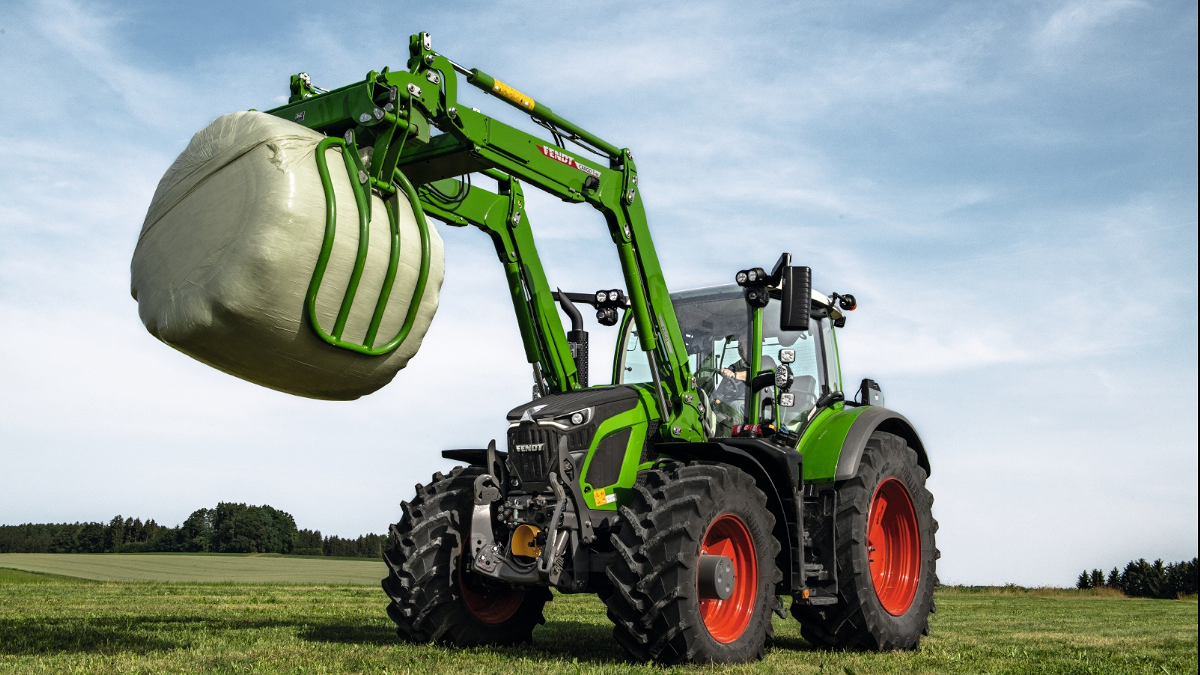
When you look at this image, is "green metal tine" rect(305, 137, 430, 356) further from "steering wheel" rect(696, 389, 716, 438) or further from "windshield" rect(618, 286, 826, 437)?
"windshield" rect(618, 286, 826, 437)

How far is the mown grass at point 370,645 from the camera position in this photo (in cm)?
638

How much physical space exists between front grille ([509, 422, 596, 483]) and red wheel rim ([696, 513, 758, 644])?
1111 mm

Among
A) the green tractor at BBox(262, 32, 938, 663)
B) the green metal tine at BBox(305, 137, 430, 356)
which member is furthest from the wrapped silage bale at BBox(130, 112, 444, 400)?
the green tractor at BBox(262, 32, 938, 663)

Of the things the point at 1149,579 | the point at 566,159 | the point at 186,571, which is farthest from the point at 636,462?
the point at 1149,579

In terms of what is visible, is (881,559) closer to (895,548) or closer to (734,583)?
(895,548)

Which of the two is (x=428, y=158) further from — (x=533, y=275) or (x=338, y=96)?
(x=533, y=275)

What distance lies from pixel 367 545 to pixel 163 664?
41444 mm

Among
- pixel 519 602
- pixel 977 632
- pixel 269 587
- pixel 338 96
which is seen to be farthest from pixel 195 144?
pixel 269 587

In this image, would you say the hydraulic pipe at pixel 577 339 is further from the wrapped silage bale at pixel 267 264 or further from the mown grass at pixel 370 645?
the wrapped silage bale at pixel 267 264

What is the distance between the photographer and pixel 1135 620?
1542 centimetres

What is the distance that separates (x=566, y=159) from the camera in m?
7.66

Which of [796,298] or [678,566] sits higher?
[796,298]

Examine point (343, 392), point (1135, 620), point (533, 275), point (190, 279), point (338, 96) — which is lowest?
point (1135, 620)

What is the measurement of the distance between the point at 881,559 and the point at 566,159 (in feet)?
14.6
